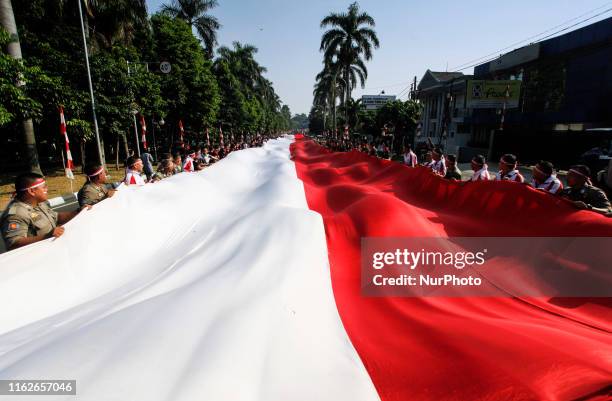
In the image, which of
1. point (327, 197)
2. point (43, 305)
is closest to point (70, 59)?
point (327, 197)

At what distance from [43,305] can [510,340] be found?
13.0 feet

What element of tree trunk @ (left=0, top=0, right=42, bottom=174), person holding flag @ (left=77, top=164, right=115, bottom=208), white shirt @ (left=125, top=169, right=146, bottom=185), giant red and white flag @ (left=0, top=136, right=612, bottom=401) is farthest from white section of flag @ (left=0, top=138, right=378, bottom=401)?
tree trunk @ (left=0, top=0, right=42, bottom=174)

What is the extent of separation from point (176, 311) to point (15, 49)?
1314 cm

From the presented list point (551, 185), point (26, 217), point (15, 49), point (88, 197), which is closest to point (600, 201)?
Answer: point (551, 185)

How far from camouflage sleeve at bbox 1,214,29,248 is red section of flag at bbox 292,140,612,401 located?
11.4 feet

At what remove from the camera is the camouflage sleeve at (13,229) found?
3510 mm

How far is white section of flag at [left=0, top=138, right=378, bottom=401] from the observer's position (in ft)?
6.68

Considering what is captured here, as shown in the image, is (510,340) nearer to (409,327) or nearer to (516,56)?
(409,327)

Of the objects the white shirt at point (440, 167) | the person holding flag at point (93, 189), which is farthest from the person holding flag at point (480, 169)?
the person holding flag at point (93, 189)

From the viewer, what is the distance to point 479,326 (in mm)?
2854

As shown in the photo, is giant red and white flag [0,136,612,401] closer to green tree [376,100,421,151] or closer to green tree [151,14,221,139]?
green tree [151,14,221,139]

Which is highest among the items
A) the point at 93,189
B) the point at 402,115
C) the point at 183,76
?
the point at 183,76

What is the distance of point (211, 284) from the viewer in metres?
3.04

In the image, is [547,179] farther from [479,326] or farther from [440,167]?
[479,326]
